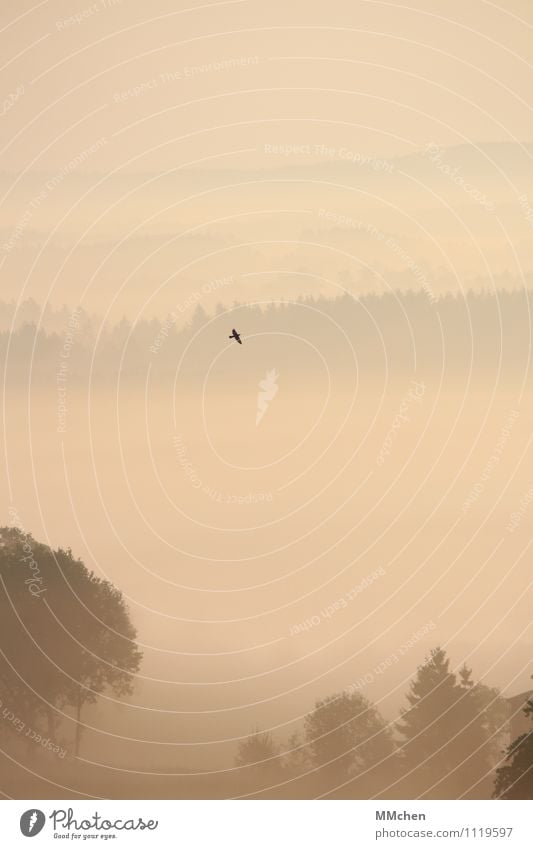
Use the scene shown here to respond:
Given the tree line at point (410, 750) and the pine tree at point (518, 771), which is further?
the tree line at point (410, 750)

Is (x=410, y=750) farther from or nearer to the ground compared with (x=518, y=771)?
farther from the ground

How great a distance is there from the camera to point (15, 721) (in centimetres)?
2428

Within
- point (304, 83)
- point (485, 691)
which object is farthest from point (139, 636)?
point (304, 83)

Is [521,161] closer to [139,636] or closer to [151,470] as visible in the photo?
[151,470]

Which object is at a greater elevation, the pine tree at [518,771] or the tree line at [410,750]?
the tree line at [410,750]

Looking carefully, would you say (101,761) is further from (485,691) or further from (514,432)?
(514,432)

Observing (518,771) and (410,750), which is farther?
(410,750)

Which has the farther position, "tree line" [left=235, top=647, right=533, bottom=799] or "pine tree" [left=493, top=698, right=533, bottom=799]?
"tree line" [left=235, top=647, right=533, bottom=799]

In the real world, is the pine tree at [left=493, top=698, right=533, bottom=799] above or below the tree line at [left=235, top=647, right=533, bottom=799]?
below

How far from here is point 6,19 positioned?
24031 millimetres
